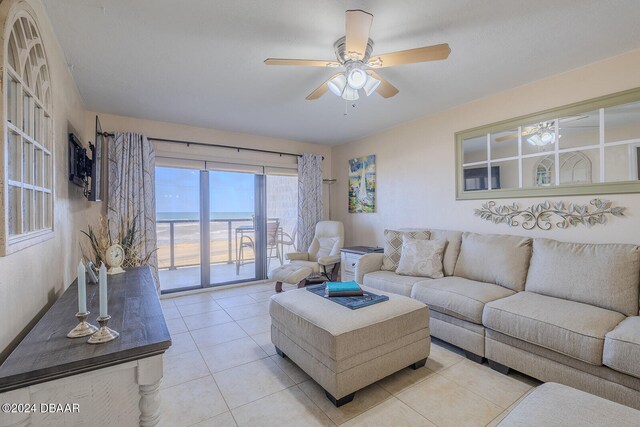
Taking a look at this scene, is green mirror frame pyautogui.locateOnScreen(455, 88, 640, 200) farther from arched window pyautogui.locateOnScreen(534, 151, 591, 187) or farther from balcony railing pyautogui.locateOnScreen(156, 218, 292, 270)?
balcony railing pyautogui.locateOnScreen(156, 218, 292, 270)

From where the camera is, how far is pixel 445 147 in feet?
11.6

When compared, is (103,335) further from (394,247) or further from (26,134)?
(394,247)

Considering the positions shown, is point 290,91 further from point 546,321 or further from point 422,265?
point 546,321

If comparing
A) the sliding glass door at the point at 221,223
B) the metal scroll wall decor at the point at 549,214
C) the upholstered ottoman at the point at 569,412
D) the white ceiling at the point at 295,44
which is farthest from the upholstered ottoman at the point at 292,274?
the upholstered ottoman at the point at 569,412

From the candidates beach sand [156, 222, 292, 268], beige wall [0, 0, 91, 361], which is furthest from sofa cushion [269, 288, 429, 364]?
beach sand [156, 222, 292, 268]

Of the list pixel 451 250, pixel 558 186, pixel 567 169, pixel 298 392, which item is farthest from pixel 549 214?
pixel 298 392

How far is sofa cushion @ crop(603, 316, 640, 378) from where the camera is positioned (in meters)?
1.54

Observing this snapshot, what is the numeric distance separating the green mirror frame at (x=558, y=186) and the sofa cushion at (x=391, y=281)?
1210mm

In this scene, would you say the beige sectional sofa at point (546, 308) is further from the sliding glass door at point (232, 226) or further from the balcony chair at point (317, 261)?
the sliding glass door at point (232, 226)

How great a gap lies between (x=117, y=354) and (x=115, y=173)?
3304mm

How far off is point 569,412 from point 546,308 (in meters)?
1.15

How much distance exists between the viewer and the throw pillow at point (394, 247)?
339cm

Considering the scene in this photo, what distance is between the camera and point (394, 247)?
3.46m

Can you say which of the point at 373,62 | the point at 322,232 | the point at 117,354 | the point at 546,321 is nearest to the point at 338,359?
the point at 117,354
